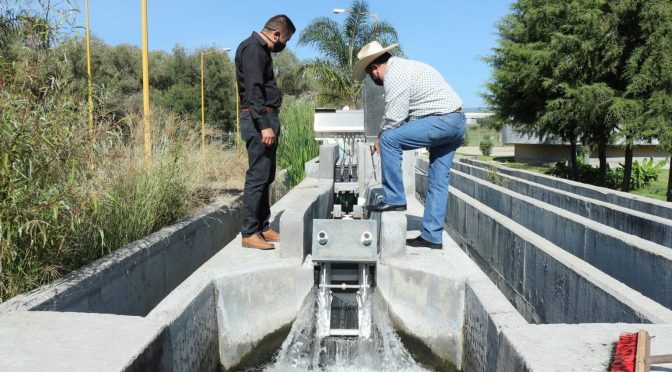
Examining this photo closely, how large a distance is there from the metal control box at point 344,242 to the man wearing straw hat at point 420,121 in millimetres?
518

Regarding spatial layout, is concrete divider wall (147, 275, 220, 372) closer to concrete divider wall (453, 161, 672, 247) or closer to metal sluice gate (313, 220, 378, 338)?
metal sluice gate (313, 220, 378, 338)

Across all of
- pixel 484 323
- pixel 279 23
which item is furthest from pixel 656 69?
pixel 484 323

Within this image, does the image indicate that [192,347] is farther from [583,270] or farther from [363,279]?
[583,270]

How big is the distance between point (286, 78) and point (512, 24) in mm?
33677

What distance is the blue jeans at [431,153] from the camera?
191 inches

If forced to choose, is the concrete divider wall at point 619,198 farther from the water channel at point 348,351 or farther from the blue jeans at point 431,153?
the water channel at point 348,351

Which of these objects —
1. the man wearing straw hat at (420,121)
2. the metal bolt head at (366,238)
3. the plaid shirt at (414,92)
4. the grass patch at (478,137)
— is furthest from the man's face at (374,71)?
the grass patch at (478,137)

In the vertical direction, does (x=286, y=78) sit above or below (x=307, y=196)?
above

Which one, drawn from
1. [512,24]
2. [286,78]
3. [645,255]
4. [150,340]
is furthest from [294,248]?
[286,78]

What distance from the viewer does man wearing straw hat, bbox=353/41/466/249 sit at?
4.84 metres

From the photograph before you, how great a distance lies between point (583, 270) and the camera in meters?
3.97

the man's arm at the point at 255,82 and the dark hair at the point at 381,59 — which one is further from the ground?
the dark hair at the point at 381,59

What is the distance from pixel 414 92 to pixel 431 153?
61 cm

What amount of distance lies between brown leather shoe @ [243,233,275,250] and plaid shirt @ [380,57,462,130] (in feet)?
5.15
